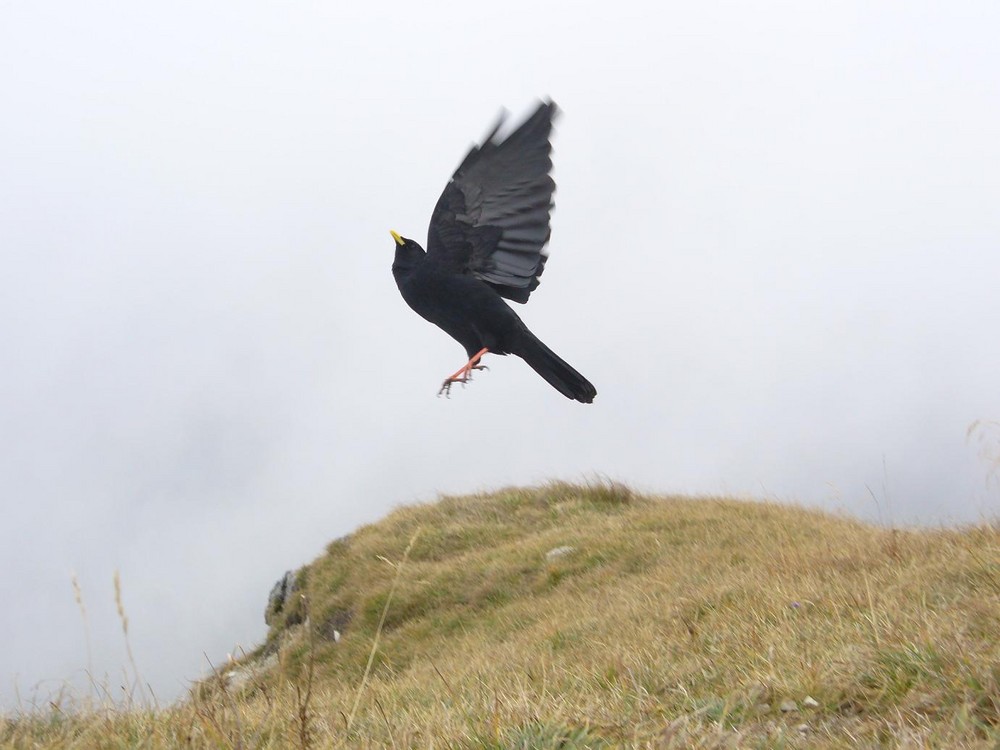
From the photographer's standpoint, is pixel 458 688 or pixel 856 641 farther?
pixel 458 688

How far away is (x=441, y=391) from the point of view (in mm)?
5168

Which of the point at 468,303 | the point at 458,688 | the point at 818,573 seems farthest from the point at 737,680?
the point at 818,573

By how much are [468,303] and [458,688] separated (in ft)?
7.54

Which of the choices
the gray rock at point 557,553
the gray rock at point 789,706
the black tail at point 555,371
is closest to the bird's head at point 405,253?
the black tail at point 555,371

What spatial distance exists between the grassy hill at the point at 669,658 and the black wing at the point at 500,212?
257cm

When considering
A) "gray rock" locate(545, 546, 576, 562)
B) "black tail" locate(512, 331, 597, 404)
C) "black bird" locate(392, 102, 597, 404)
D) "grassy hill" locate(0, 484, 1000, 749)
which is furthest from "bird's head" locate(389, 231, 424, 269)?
"gray rock" locate(545, 546, 576, 562)

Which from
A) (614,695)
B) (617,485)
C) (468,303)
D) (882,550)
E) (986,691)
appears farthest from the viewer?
(617,485)

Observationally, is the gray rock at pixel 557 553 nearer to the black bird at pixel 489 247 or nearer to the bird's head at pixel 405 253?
the black bird at pixel 489 247

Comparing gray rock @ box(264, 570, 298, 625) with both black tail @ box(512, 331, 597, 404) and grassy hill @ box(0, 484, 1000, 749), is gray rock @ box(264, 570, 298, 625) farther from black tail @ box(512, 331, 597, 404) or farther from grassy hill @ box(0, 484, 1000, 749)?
black tail @ box(512, 331, 597, 404)

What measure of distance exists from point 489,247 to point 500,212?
0.25m

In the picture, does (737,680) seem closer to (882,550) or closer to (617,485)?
(882,550)

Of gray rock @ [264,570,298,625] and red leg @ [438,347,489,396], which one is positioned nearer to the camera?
red leg @ [438,347,489,396]

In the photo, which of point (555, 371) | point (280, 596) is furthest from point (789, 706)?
point (280, 596)

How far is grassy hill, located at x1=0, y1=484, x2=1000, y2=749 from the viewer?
2814mm
